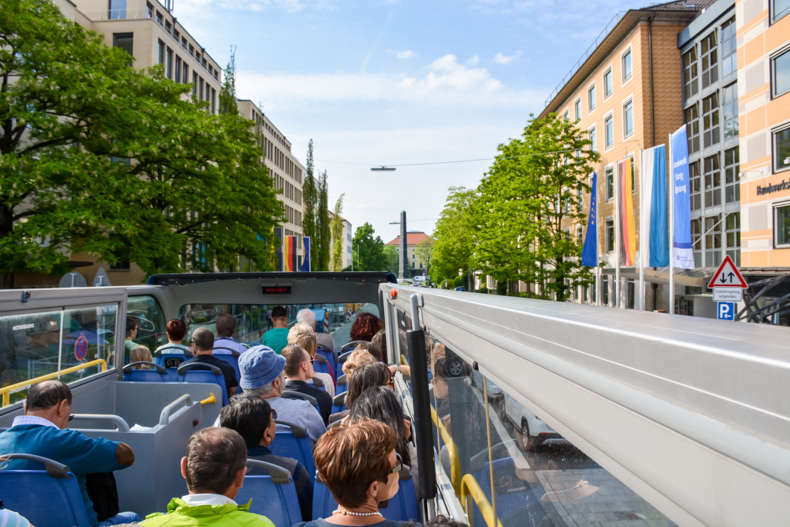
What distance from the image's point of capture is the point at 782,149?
66.7 feet

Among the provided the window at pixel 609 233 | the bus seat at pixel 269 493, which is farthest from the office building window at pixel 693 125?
the bus seat at pixel 269 493

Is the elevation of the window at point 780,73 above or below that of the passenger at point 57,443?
above

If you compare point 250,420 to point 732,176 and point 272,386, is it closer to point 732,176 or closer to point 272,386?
point 272,386

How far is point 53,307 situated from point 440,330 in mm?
3394

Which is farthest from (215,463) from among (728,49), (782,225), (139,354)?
(728,49)

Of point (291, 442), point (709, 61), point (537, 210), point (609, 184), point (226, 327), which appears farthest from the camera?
point (609, 184)

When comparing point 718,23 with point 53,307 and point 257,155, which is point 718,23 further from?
point 53,307

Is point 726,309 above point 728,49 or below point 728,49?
below

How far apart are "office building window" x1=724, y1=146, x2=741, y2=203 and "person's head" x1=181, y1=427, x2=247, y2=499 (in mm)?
27449

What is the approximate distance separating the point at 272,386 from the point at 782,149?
72.3 feet

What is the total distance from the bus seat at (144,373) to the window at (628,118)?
30643 millimetres

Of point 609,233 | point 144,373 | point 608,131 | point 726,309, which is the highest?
point 608,131

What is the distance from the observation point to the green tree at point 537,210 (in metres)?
29.5

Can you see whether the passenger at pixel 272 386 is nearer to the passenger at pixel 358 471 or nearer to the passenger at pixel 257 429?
the passenger at pixel 257 429
